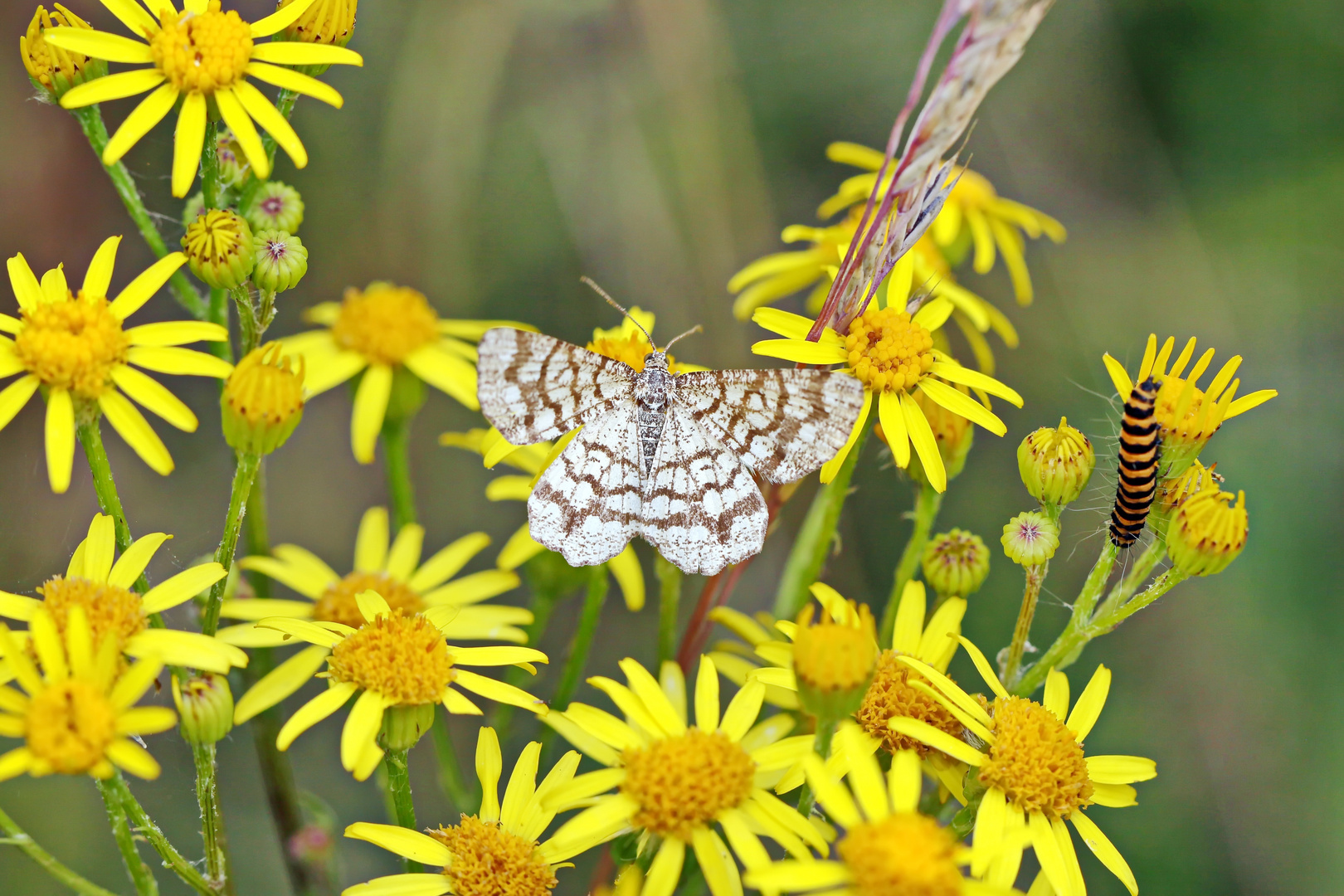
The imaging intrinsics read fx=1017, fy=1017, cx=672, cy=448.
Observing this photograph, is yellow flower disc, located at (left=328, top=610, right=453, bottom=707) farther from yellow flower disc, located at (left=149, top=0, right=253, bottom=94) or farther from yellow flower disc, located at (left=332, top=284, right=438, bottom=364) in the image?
yellow flower disc, located at (left=149, top=0, right=253, bottom=94)

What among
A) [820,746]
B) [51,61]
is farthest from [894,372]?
[51,61]

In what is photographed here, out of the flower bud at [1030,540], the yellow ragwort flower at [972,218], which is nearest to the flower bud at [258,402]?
the flower bud at [1030,540]

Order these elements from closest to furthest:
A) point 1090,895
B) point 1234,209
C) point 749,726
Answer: point 749,726, point 1090,895, point 1234,209

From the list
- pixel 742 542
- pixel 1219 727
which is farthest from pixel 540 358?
pixel 1219 727

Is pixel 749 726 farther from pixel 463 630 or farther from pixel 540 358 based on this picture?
pixel 540 358

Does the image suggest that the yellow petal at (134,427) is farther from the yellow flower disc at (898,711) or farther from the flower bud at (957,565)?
the flower bud at (957,565)
